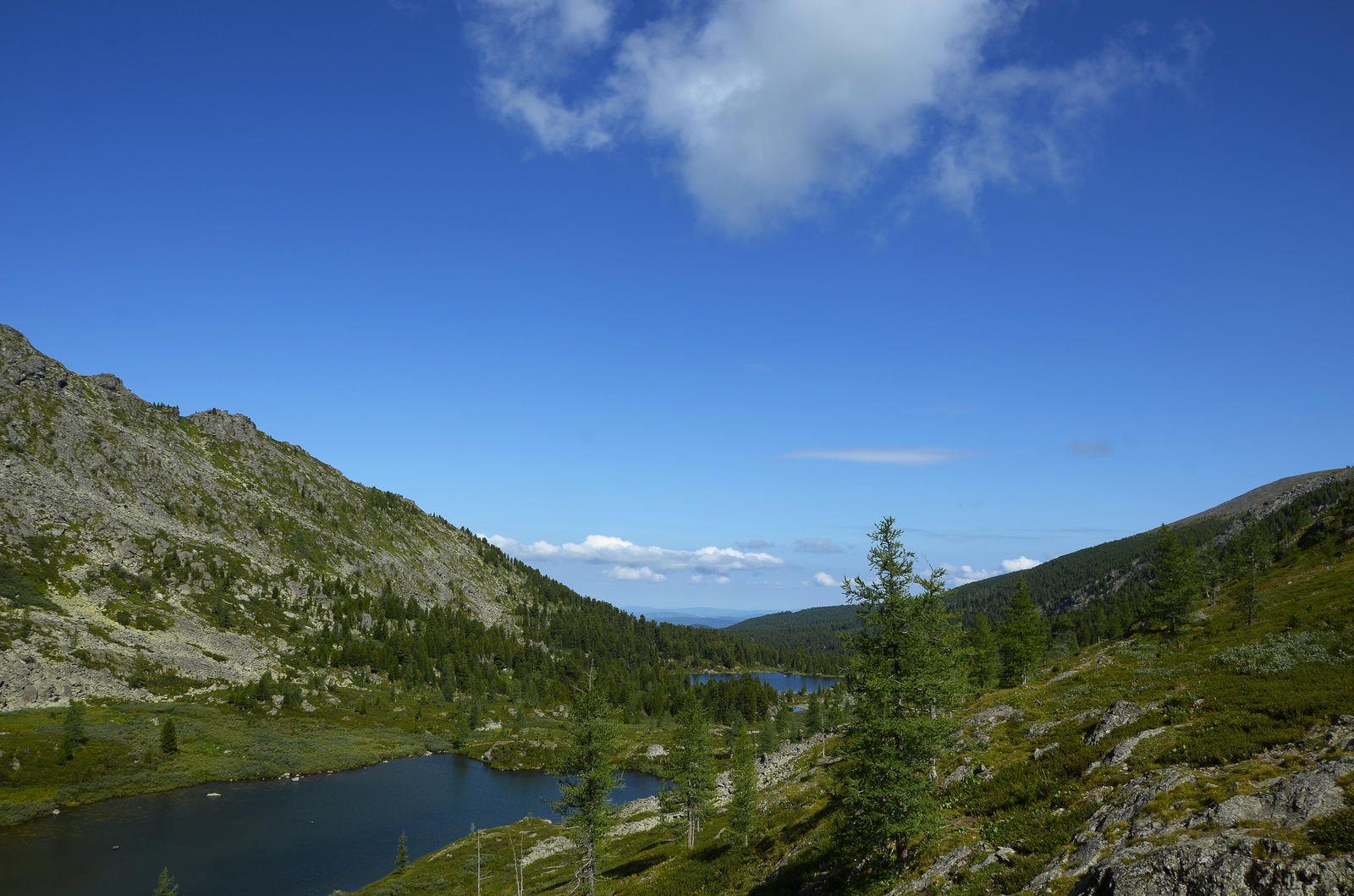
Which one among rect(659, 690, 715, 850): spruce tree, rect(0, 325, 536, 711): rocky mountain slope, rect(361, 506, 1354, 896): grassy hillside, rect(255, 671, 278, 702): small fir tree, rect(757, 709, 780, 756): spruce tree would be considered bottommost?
rect(757, 709, 780, 756): spruce tree

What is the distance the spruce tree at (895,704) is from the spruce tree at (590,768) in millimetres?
18021

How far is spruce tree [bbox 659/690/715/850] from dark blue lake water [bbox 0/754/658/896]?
1620 inches

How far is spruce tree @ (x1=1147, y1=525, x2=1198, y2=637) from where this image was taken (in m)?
70.8

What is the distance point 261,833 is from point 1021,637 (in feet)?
362

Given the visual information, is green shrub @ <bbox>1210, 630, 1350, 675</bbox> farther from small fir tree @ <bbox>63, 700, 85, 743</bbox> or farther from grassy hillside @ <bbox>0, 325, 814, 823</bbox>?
small fir tree @ <bbox>63, 700, 85, 743</bbox>

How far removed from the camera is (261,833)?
279 ft

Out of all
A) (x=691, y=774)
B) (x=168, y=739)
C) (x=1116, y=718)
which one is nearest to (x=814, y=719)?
(x=691, y=774)

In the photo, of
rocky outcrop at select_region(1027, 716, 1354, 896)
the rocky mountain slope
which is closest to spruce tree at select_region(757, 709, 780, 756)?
rocky outcrop at select_region(1027, 716, 1354, 896)

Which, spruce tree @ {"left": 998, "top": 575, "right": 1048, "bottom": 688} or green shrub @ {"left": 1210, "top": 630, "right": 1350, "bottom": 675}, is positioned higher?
green shrub @ {"left": 1210, "top": 630, "right": 1350, "bottom": 675}

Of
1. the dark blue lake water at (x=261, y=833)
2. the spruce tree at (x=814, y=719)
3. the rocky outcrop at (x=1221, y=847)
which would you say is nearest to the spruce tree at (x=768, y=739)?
the spruce tree at (x=814, y=719)

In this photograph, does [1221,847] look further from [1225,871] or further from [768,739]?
[768,739]

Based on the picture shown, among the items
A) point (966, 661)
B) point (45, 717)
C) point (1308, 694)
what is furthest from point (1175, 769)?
point (45, 717)

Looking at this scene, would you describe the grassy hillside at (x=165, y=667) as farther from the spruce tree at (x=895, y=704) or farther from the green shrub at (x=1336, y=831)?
the green shrub at (x=1336, y=831)

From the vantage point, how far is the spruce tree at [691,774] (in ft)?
200
